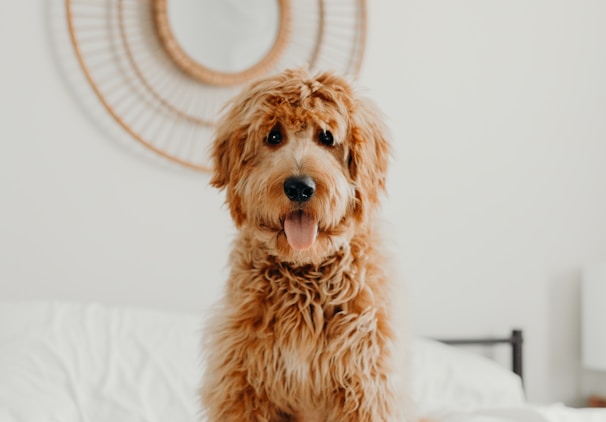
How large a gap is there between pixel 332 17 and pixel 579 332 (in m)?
1.91

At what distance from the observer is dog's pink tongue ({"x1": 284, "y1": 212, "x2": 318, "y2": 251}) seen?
4.18ft

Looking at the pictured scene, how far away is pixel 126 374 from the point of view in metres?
2.25

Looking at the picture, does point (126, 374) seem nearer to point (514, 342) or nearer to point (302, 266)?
point (302, 266)

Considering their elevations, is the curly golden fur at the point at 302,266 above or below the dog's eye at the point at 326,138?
below

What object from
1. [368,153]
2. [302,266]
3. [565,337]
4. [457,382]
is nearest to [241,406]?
[302,266]

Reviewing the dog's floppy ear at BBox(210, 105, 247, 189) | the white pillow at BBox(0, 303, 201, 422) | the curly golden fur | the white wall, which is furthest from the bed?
the dog's floppy ear at BBox(210, 105, 247, 189)

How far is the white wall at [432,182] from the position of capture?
2816mm

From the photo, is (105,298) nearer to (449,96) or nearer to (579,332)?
(449,96)

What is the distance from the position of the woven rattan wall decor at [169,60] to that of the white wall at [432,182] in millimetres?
78

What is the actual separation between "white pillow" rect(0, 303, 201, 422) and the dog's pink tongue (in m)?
0.97

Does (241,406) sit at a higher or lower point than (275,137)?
lower

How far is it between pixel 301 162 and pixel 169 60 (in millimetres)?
1861

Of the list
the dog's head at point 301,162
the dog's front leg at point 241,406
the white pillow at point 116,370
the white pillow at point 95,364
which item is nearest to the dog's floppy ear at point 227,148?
the dog's head at point 301,162

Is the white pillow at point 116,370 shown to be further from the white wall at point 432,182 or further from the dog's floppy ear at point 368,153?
the dog's floppy ear at point 368,153
